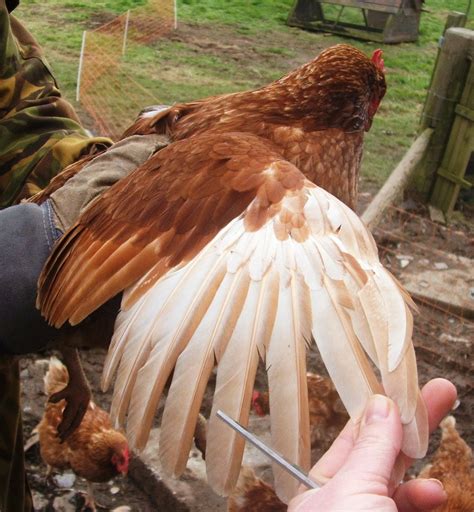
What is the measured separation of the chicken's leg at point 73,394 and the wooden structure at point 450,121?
14.8 feet

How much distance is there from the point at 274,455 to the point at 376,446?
19 cm

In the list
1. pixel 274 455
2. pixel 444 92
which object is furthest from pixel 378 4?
pixel 274 455

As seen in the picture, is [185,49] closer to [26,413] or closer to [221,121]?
[26,413]

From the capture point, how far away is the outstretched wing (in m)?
1.33

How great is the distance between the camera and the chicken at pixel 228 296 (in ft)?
4.37

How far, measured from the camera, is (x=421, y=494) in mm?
1413

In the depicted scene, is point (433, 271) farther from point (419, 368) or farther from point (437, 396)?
point (437, 396)

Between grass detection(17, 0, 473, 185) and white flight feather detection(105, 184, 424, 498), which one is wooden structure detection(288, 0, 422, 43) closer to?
grass detection(17, 0, 473, 185)

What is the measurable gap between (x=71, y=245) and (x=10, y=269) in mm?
181

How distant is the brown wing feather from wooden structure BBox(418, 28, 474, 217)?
466cm

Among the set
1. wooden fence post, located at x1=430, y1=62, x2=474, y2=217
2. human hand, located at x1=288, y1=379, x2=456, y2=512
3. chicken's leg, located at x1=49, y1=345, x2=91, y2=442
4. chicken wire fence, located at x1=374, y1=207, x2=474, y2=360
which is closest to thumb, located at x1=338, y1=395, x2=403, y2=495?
human hand, located at x1=288, y1=379, x2=456, y2=512

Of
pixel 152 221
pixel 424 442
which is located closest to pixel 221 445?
pixel 424 442

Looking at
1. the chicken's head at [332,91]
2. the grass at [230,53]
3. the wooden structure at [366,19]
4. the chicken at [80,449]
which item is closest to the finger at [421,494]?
the chicken's head at [332,91]

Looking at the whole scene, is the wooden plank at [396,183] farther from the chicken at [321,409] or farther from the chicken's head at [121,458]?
the chicken's head at [121,458]
